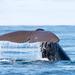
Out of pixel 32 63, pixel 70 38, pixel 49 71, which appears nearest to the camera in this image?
pixel 49 71

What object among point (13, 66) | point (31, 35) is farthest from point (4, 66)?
point (31, 35)

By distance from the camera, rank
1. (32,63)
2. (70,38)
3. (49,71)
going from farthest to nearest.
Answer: (70,38)
(32,63)
(49,71)

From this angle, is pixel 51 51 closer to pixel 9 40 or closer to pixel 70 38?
pixel 9 40

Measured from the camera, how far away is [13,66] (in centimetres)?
2947

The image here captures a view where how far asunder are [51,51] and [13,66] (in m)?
2.31

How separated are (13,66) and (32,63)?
4.40ft

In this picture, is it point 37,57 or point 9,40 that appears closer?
point 9,40

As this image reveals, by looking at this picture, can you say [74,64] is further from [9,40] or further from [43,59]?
[9,40]

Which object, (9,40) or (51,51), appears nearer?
(9,40)

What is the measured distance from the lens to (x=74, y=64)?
30.8 m

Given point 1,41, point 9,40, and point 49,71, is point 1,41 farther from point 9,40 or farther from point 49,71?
point 49,71

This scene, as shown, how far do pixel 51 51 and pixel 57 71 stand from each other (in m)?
2.62

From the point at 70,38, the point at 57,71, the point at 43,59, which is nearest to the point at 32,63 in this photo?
the point at 43,59

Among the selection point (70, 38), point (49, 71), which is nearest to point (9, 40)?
point (49, 71)
